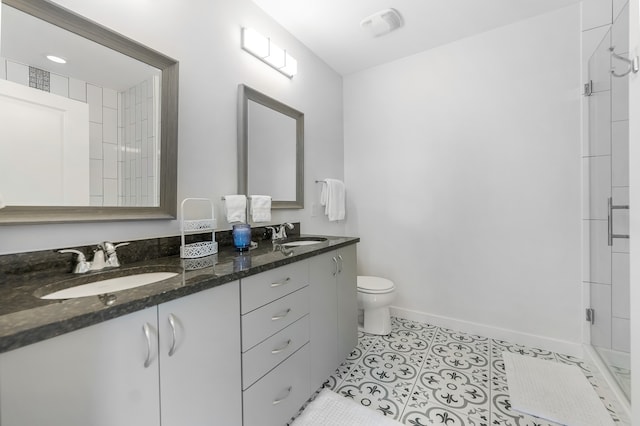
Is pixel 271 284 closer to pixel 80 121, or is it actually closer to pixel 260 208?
pixel 260 208

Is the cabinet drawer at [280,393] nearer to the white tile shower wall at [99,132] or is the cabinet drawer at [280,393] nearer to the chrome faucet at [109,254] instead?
the chrome faucet at [109,254]

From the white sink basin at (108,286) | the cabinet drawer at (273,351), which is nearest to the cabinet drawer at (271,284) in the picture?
the cabinet drawer at (273,351)

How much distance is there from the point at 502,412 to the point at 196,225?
1.86m

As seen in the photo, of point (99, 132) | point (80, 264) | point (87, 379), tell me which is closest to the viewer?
point (87, 379)

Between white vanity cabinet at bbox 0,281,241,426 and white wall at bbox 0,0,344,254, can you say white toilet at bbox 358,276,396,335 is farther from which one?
white vanity cabinet at bbox 0,281,241,426

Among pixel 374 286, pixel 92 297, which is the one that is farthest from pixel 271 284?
→ pixel 374 286

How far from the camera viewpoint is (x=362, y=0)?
1.84m

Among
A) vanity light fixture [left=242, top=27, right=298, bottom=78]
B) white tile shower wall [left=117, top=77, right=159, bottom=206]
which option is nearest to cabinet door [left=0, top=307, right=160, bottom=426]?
white tile shower wall [left=117, top=77, right=159, bottom=206]

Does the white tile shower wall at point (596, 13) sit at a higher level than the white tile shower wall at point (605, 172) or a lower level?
higher

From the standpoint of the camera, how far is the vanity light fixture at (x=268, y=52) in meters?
1.78

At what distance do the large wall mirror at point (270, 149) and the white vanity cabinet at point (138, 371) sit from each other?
1000 millimetres

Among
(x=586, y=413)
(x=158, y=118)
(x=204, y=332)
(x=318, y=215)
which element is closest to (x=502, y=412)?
(x=586, y=413)

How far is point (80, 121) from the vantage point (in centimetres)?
109

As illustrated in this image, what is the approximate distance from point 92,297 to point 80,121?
0.78 m
